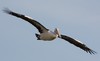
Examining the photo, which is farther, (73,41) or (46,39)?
(73,41)

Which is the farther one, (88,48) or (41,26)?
(88,48)

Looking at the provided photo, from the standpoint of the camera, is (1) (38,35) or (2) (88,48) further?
(2) (88,48)

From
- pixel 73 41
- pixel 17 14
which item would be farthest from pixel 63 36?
pixel 17 14

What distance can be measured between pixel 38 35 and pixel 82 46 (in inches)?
158

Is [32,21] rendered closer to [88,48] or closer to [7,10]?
[7,10]

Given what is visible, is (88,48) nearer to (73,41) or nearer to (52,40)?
(73,41)

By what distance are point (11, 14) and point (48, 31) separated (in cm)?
266

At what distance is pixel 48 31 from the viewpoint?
148 ft

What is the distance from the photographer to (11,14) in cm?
4391

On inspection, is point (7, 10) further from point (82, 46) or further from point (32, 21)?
point (82, 46)

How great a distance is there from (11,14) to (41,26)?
2.15 metres

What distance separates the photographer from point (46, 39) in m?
44.5

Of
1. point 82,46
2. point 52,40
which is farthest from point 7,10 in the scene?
point 82,46

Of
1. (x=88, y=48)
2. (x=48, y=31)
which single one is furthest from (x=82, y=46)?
(x=48, y=31)
